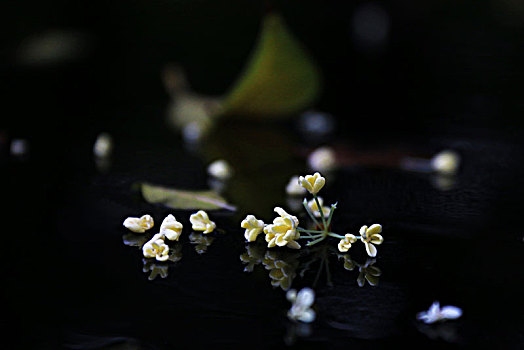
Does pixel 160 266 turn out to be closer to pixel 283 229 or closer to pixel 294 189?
pixel 283 229

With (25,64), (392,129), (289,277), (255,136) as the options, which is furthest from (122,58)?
(289,277)

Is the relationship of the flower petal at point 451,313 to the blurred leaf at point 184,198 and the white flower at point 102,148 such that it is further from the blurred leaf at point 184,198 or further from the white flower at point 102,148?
the white flower at point 102,148

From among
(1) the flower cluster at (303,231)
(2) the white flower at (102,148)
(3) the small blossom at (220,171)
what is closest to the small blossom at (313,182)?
(1) the flower cluster at (303,231)

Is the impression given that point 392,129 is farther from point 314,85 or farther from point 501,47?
point 501,47

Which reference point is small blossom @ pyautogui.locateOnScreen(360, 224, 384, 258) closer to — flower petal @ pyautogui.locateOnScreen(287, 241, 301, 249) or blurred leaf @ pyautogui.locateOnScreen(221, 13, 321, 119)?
flower petal @ pyautogui.locateOnScreen(287, 241, 301, 249)

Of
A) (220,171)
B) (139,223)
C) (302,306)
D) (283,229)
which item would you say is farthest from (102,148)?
(302,306)
